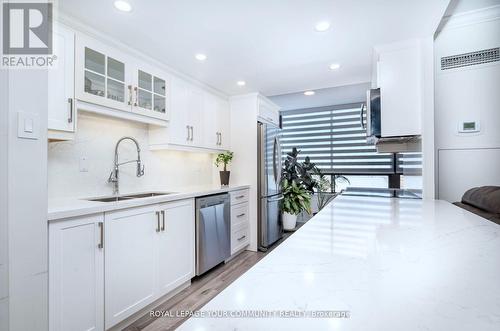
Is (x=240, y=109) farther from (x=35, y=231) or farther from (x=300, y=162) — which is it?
(x=35, y=231)

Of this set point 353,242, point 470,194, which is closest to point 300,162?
point 470,194

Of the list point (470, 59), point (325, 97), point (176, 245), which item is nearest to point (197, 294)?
point (176, 245)

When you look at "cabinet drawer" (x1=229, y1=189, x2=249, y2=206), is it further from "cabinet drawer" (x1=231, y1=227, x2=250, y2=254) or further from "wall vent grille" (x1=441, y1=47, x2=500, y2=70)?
"wall vent grille" (x1=441, y1=47, x2=500, y2=70)

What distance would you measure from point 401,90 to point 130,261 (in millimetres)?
2528

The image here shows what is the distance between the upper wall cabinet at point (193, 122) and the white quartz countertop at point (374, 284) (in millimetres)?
2188

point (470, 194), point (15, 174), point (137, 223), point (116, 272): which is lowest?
point (116, 272)

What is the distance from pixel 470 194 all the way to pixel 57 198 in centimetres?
Answer: 294

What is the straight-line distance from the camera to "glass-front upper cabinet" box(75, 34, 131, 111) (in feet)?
5.73

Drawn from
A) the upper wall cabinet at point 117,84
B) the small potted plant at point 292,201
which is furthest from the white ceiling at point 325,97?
the upper wall cabinet at point 117,84

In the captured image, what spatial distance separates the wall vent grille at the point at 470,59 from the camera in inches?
74.6

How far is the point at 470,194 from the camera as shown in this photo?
1.56 m

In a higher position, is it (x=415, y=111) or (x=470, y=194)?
(x=415, y=111)

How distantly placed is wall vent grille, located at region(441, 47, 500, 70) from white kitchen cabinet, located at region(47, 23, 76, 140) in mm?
2999

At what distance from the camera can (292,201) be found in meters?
4.22
